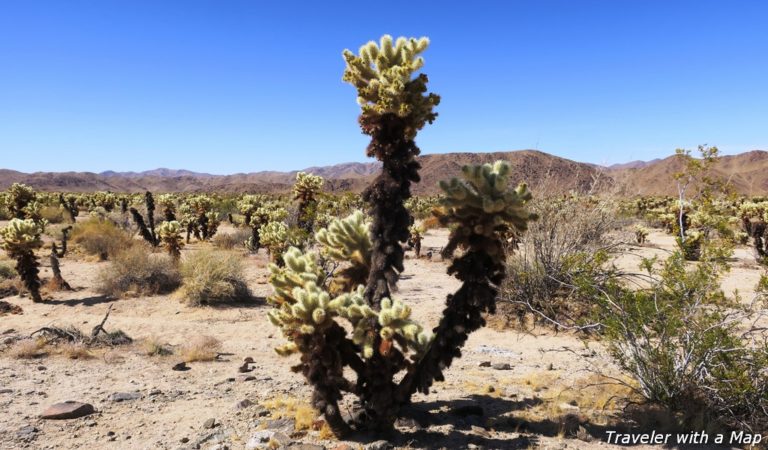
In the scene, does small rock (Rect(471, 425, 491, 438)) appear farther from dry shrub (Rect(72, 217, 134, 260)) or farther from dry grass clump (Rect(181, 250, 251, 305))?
dry shrub (Rect(72, 217, 134, 260))

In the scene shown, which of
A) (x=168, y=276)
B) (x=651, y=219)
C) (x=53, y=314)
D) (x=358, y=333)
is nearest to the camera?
(x=358, y=333)

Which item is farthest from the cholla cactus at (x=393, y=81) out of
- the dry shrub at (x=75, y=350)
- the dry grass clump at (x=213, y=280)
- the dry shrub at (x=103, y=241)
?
the dry shrub at (x=103, y=241)

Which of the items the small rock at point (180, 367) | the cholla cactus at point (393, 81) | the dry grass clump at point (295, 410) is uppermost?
the cholla cactus at point (393, 81)

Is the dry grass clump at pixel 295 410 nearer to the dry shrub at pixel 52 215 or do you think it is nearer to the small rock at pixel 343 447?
the small rock at pixel 343 447

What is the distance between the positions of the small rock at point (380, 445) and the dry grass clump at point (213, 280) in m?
8.50

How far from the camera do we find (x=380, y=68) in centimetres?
501

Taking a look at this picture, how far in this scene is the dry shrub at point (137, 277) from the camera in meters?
13.1

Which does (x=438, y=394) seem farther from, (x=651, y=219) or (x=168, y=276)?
(x=651, y=219)

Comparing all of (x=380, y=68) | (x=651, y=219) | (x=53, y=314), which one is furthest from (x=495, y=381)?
(x=651, y=219)

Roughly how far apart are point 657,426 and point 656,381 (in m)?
0.57

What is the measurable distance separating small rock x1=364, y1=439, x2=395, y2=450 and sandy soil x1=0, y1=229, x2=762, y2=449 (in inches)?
2.5

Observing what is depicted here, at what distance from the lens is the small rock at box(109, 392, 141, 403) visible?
6434 millimetres

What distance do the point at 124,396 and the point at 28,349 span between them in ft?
10.4

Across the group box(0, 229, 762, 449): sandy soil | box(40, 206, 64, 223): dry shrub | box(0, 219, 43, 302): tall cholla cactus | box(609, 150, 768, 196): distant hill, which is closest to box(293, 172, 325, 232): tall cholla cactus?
box(0, 229, 762, 449): sandy soil
